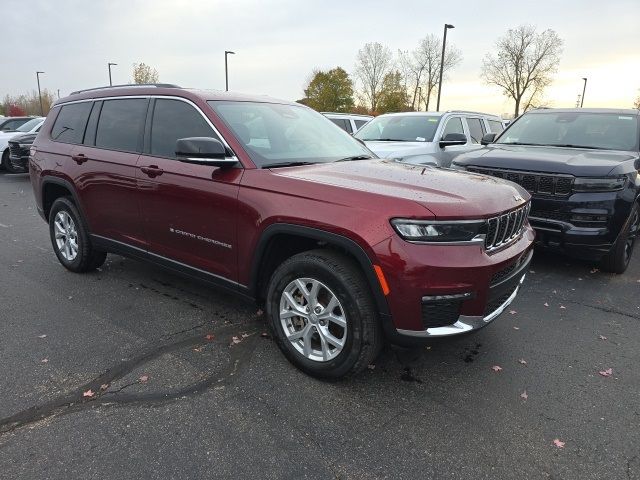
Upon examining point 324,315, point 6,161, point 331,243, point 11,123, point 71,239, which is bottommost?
point 6,161

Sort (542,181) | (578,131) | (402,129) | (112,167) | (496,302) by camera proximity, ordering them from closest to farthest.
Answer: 1. (496,302)
2. (112,167)
3. (542,181)
4. (578,131)
5. (402,129)

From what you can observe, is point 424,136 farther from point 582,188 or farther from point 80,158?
point 80,158

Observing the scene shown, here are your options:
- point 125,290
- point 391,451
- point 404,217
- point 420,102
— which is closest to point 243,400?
point 391,451

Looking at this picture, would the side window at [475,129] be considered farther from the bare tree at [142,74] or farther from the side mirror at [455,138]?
the bare tree at [142,74]

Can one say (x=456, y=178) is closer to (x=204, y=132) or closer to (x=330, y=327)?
(x=330, y=327)

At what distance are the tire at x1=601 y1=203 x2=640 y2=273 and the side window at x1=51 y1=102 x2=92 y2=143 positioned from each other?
5.58 m

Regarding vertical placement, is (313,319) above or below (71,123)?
below

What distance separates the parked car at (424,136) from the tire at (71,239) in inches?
170

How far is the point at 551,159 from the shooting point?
16.7 feet

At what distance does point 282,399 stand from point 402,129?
6744mm

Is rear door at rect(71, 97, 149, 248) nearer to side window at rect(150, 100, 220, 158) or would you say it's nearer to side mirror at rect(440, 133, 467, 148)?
side window at rect(150, 100, 220, 158)

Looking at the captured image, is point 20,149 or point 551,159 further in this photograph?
point 20,149

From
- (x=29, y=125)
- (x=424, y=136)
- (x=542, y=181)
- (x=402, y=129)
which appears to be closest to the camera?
(x=542, y=181)

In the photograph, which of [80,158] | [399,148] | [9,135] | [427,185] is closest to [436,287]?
[427,185]
